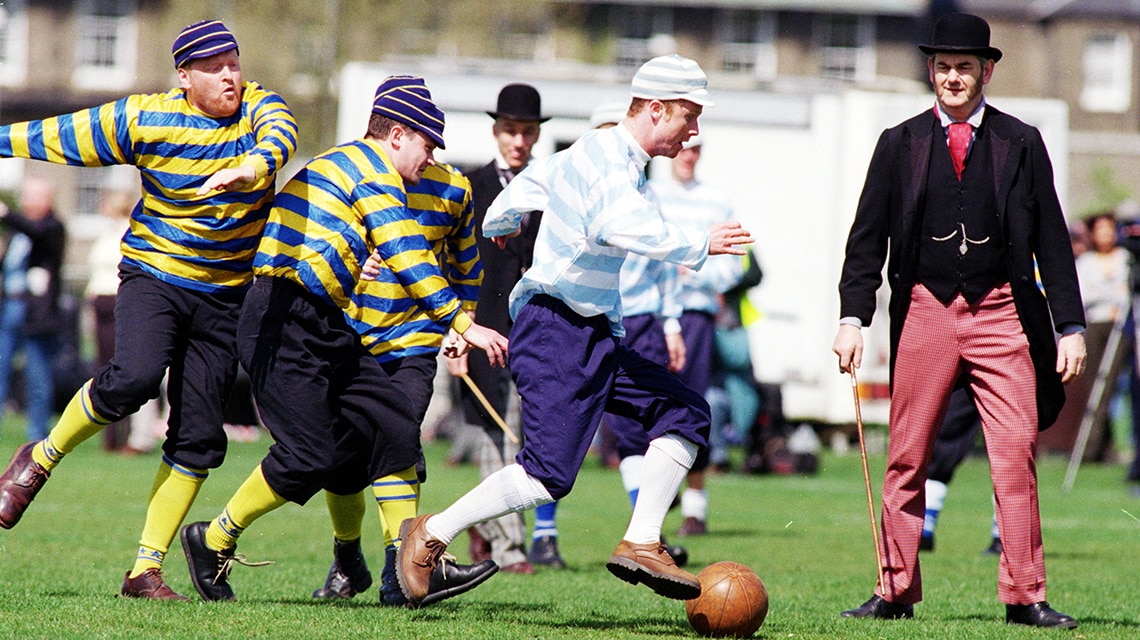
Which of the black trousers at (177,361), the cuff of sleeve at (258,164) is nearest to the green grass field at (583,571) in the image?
the black trousers at (177,361)

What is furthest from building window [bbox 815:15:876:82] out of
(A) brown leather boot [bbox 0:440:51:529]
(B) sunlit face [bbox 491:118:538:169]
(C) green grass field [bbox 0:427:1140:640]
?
(A) brown leather boot [bbox 0:440:51:529]

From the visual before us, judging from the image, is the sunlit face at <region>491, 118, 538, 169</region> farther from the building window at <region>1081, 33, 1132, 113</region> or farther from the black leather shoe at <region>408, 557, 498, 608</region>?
the building window at <region>1081, 33, 1132, 113</region>

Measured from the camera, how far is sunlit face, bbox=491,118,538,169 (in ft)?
27.6

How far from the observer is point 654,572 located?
578 cm

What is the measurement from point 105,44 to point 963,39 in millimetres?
45111

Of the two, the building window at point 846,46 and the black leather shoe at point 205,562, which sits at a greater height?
the building window at point 846,46

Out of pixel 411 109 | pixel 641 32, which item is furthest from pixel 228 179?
pixel 641 32

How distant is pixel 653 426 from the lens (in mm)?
6160

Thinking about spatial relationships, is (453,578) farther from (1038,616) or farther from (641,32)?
(641,32)

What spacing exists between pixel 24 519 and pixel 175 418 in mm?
4022

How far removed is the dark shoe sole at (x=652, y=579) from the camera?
5.78 m

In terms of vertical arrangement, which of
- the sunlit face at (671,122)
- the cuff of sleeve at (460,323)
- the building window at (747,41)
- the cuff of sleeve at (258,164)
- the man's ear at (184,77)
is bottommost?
the cuff of sleeve at (460,323)

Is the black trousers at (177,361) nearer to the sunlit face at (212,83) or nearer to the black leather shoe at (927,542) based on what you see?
the sunlit face at (212,83)

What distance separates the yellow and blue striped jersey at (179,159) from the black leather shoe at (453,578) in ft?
4.91
